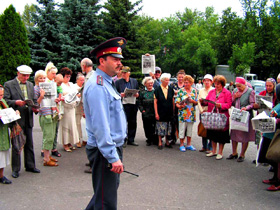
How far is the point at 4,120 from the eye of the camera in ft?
15.5

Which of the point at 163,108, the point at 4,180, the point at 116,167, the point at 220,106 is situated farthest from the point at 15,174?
the point at 220,106

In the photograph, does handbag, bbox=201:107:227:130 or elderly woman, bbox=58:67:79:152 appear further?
elderly woman, bbox=58:67:79:152

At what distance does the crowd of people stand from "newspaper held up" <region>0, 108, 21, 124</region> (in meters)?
0.19

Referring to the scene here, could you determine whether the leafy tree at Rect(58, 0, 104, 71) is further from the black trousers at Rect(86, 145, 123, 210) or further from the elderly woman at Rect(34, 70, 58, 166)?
the black trousers at Rect(86, 145, 123, 210)

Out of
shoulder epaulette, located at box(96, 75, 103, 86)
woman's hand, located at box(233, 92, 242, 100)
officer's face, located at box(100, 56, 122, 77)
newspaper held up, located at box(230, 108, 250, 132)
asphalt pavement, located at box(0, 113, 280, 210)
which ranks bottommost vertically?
asphalt pavement, located at box(0, 113, 280, 210)

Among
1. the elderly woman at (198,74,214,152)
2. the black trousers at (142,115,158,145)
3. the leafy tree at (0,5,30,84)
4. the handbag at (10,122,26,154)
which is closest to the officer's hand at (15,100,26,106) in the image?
the handbag at (10,122,26,154)

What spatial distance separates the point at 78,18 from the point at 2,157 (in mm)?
17164

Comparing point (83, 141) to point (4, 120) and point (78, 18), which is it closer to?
point (4, 120)

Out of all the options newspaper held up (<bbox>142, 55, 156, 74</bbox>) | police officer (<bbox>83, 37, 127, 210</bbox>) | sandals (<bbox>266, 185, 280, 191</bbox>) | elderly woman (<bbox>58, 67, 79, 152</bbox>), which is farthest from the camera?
newspaper held up (<bbox>142, 55, 156, 74</bbox>)

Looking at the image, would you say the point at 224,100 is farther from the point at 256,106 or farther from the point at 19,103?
the point at 19,103

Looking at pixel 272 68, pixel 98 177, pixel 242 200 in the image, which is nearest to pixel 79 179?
pixel 98 177

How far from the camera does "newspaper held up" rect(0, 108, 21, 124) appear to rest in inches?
186

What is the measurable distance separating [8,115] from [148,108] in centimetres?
397

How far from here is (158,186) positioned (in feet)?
15.8
